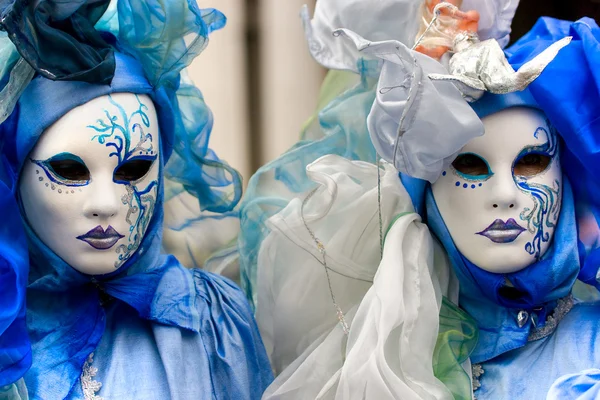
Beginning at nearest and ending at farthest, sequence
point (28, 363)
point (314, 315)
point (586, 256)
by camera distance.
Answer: point (28, 363)
point (586, 256)
point (314, 315)

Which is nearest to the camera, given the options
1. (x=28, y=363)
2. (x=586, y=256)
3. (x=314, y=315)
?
(x=28, y=363)

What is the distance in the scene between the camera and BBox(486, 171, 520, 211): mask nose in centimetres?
163

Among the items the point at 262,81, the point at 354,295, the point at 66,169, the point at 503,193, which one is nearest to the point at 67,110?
the point at 66,169

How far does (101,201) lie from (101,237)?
6 cm

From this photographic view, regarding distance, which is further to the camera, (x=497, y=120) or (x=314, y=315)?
(x=314, y=315)

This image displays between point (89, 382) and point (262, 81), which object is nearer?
point (89, 382)

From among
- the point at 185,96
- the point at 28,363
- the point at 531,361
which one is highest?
the point at 185,96

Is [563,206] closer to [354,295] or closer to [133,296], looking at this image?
[354,295]

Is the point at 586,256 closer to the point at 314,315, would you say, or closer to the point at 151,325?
the point at 314,315

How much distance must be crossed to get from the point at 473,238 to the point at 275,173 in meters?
0.45

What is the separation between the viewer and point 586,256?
1.67 metres

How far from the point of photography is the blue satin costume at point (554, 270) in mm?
1634

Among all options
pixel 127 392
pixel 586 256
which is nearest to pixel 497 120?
pixel 586 256

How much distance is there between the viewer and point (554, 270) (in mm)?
1646
